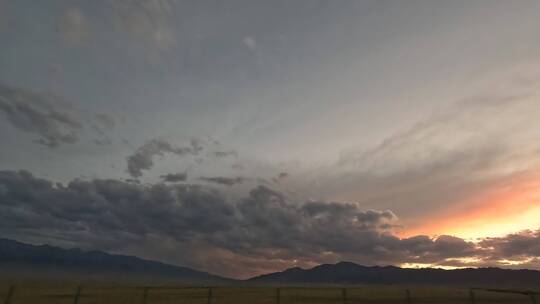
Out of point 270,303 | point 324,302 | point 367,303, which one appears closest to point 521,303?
point 367,303

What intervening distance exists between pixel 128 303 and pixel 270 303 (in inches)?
852

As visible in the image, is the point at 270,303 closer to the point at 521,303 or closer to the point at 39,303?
the point at 39,303

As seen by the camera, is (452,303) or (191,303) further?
(452,303)

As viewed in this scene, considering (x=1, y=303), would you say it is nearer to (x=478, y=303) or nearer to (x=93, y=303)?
(x=93, y=303)

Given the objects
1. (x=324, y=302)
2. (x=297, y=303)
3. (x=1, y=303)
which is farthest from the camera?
(x=324, y=302)

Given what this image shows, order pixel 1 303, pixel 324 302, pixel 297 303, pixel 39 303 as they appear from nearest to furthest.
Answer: pixel 1 303
pixel 39 303
pixel 297 303
pixel 324 302

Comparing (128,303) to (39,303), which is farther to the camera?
(39,303)

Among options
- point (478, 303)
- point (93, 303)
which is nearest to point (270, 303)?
point (93, 303)

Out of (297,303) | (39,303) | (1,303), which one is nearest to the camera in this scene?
(1,303)

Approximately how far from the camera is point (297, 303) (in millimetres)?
76062

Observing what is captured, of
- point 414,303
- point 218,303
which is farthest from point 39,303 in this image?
point 414,303

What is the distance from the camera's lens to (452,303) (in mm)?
80312

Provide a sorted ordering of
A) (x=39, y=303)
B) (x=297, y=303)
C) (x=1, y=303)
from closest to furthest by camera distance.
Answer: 1. (x=1, y=303)
2. (x=39, y=303)
3. (x=297, y=303)

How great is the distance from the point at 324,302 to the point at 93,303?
39.6 m
